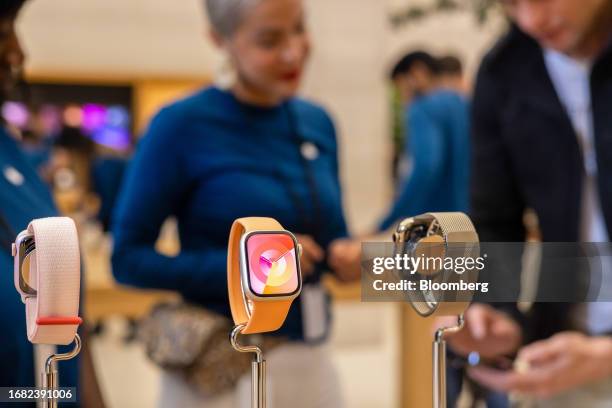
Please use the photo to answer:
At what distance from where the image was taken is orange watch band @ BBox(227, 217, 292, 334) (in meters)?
0.60

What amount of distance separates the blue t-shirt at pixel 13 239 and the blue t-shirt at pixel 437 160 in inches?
84.0

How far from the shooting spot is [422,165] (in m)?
3.21

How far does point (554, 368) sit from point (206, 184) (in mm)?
583

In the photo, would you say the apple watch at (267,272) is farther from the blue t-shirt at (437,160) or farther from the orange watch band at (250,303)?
the blue t-shirt at (437,160)

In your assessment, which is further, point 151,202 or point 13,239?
point 151,202

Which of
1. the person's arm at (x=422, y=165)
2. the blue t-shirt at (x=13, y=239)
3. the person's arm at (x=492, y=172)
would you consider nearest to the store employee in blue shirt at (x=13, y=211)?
the blue t-shirt at (x=13, y=239)

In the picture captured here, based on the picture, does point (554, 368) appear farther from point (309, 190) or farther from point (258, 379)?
point (309, 190)

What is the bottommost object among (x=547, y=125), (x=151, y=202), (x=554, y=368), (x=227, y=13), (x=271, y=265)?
(x=554, y=368)

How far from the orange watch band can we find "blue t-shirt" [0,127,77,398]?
0.16m

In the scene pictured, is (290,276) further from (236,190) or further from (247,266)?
(236,190)

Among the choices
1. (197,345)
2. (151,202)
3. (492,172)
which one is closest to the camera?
(197,345)

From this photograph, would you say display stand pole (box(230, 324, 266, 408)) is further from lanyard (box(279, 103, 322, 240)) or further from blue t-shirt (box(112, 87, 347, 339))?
lanyard (box(279, 103, 322, 240))

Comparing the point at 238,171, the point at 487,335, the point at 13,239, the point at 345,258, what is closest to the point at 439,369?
the point at 487,335

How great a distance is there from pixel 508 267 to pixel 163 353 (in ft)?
2.35
